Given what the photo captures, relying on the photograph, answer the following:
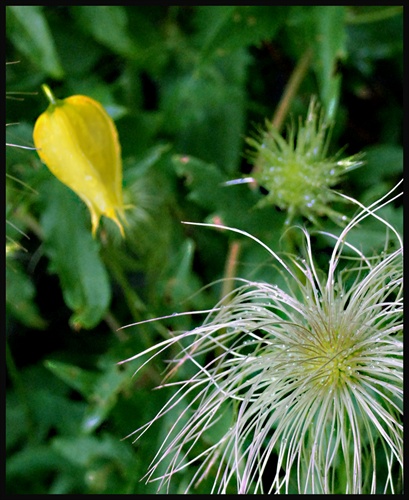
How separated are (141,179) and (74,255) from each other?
0.50 feet

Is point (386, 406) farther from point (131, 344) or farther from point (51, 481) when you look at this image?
point (51, 481)

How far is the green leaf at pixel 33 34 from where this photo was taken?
822mm

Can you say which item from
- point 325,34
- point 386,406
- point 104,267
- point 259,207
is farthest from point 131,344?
point 325,34

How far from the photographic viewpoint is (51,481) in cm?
96

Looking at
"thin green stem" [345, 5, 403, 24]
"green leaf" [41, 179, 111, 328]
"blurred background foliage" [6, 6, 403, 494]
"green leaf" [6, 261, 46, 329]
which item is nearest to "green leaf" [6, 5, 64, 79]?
"blurred background foliage" [6, 6, 403, 494]

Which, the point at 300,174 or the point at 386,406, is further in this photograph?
the point at 300,174

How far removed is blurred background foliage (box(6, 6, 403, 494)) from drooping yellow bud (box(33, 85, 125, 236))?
12 centimetres

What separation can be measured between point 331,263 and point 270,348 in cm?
9

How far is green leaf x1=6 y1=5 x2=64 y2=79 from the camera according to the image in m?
0.82

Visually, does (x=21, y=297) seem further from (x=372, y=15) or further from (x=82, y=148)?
(x=372, y=15)

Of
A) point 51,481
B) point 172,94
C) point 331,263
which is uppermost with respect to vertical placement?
point 172,94

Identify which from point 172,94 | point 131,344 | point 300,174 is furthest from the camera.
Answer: point 172,94

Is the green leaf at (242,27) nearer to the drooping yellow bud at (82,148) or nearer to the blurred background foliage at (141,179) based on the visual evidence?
the blurred background foliage at (141,179)

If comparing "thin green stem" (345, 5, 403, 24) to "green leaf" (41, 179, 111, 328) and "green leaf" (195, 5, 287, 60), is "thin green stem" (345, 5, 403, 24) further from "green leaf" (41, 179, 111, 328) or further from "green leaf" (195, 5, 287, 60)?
"green leaf" (41, 179, 111, 328)
